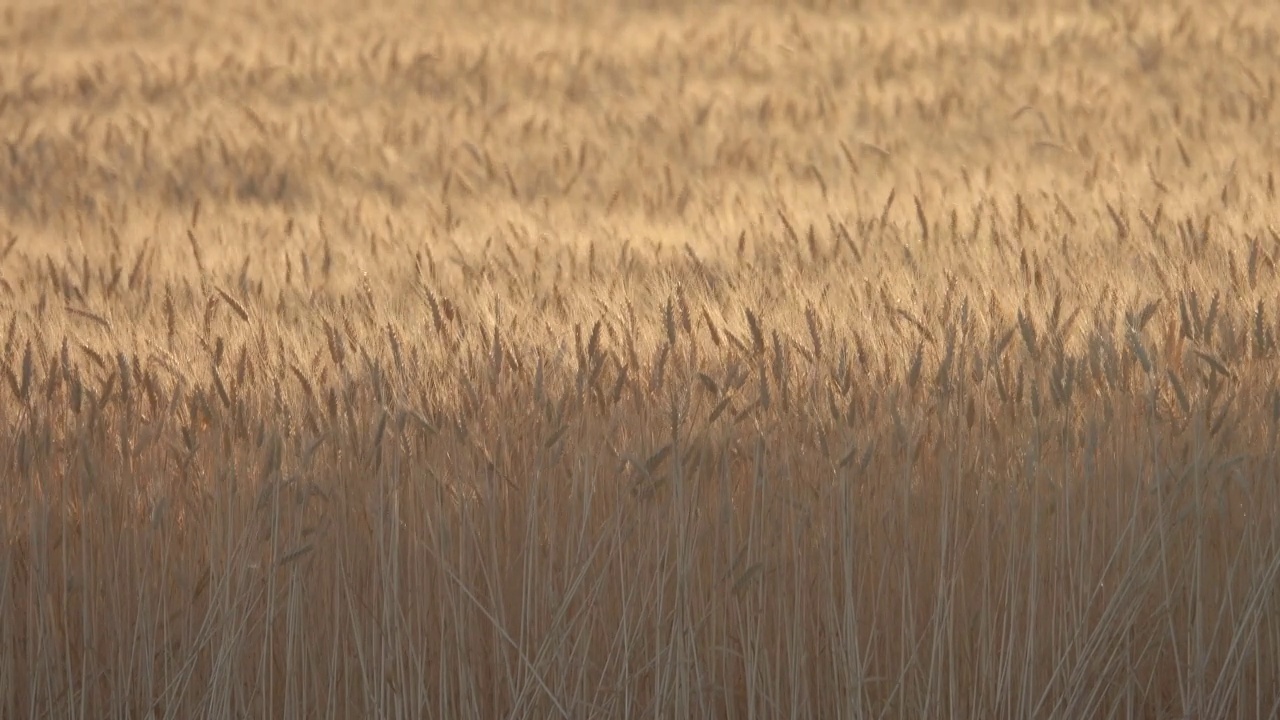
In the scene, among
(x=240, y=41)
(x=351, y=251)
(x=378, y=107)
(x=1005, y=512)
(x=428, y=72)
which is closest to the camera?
(x=1005, y=512)

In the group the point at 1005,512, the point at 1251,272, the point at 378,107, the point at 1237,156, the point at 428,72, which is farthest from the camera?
the point at 428,72

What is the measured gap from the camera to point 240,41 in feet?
24.4

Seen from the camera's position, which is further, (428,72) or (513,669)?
(428,72)

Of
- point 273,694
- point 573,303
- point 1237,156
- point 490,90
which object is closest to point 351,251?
point 573,303

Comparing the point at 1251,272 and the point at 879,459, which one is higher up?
the point at 1251,272

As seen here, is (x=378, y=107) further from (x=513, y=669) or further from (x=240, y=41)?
(x=513, y=669)

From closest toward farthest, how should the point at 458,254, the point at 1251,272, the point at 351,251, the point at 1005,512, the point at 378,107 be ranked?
the point at 1005,512 < the point at 1251,272 < the point at 458,254 < the point at 351,251 < the point at 378,107

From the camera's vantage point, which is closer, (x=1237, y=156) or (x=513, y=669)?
(x=513, y=669)

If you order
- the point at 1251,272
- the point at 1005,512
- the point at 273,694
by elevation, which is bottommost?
the point at 273,694

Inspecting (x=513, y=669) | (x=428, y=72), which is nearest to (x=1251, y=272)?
(x=513, y=669)

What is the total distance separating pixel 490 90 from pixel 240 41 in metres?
1.76

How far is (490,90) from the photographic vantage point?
6.25m

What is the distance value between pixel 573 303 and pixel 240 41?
5.28m

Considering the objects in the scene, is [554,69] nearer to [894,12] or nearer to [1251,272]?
[894,12]
